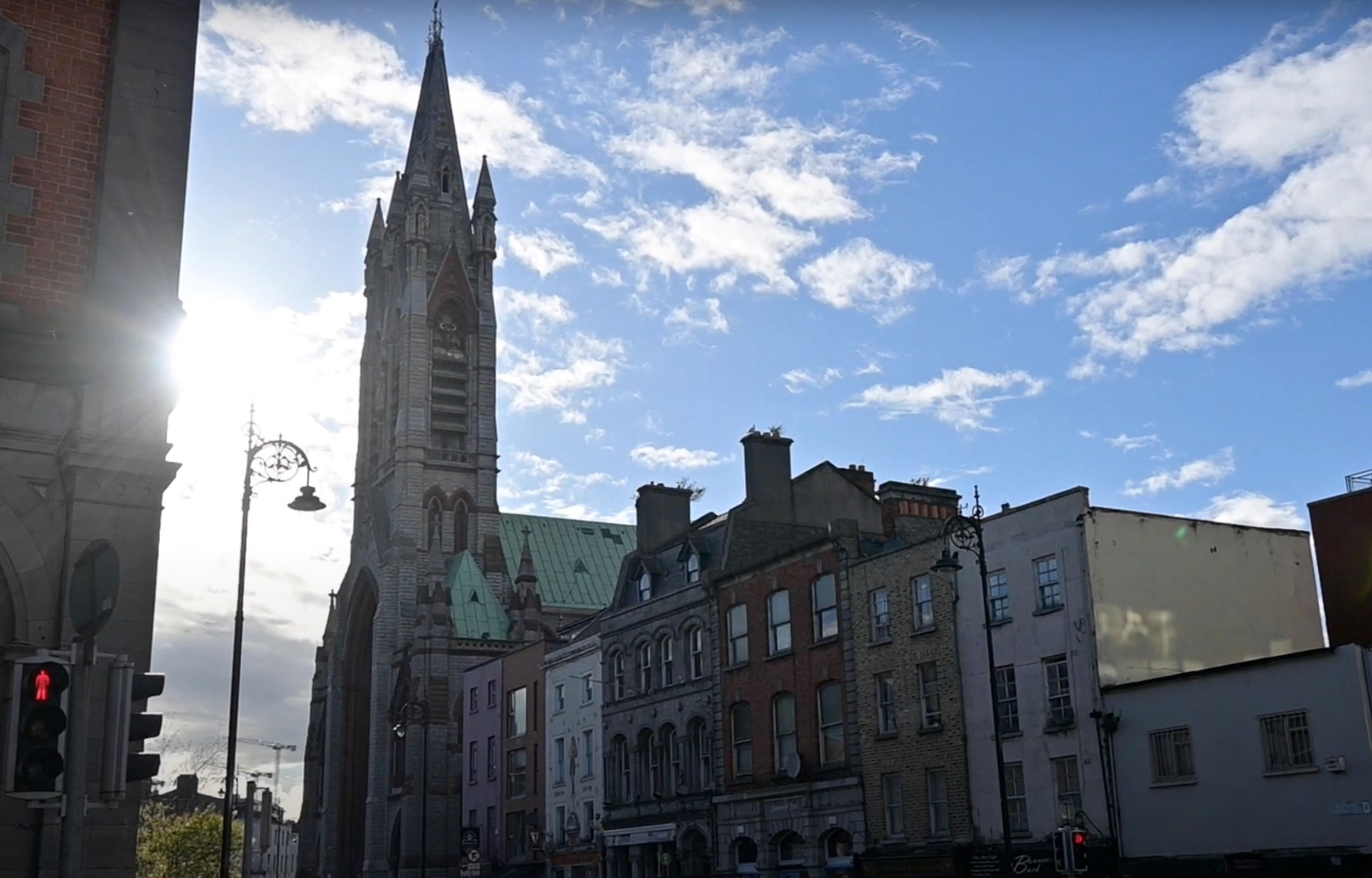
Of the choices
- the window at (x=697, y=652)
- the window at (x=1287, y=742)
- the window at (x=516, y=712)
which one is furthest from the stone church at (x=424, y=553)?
the window at (x=1287, y=742)

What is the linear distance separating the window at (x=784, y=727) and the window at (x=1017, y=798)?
8777mm

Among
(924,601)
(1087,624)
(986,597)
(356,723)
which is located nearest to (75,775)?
(986,597)

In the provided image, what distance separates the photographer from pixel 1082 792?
33.4 m

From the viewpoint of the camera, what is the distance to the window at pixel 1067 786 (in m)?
33.6

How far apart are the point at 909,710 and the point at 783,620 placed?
6.51m

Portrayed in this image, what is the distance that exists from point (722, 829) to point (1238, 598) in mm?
17724

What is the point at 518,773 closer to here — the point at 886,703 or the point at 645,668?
the point at 645,668

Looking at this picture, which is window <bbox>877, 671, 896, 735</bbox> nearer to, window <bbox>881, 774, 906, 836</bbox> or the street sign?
window <bbox>881, 774, 906, 836</bbox>

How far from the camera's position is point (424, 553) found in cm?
9306

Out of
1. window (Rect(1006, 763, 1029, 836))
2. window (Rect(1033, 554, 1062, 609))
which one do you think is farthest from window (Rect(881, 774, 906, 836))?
window (Rect(1033, 554, 1062, 609))

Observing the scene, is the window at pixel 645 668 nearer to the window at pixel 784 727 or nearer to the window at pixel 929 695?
the window at pixel 784 727

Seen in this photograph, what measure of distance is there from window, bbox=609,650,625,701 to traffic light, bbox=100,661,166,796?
41961 mm

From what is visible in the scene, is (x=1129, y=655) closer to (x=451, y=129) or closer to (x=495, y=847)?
(x=495, y=847)

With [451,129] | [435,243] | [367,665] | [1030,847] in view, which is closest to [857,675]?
[1030,847]
